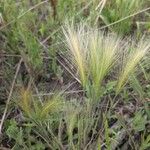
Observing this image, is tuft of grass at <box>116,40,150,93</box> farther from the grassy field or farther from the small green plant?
the small green plant

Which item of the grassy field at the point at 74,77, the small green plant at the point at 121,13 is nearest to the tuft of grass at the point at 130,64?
the grassy field at the point at 74,77

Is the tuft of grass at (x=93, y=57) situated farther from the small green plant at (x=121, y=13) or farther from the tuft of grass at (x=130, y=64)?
the small green plant at (x=121, y=13)

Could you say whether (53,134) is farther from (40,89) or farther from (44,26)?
(44,26)

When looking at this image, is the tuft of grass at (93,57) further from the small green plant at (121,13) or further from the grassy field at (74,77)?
the small green plant at (121,13)

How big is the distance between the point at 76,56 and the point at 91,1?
0.70m

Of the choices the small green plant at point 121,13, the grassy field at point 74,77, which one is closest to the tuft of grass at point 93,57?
the grassy field at point 74,77

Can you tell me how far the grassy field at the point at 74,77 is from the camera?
1.38 m

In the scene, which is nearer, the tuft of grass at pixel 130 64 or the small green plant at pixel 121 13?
the tuft of grass at pixel 130 64

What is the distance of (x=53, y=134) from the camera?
141 cm

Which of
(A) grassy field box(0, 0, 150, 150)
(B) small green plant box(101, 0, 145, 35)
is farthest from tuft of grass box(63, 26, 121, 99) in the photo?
(B) small green plant box(101, 0, 145, 35)

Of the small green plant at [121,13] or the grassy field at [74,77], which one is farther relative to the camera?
the small green plant at [121,13]

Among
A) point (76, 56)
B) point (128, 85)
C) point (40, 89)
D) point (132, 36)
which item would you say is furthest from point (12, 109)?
point (132, 36)

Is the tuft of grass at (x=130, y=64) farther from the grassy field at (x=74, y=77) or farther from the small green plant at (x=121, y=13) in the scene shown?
the small green plant at (x=121, y=13)

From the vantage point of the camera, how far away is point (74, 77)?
1691 mm
